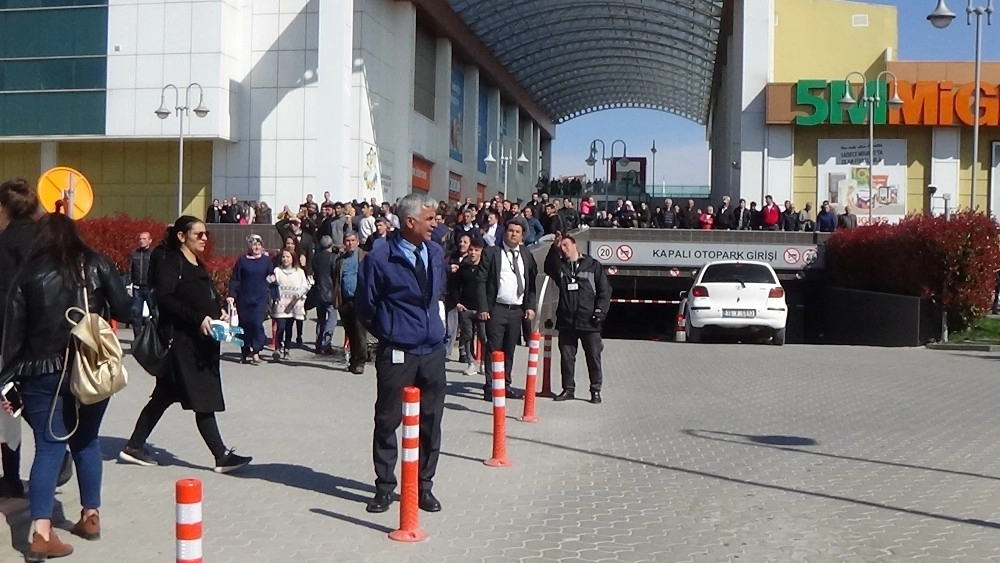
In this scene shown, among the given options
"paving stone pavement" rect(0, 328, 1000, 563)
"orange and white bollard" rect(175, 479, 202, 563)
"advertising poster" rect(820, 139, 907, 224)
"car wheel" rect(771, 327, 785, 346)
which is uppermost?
"advertising poster" rect(820, 139, 907, 224)

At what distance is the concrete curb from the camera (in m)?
21.4

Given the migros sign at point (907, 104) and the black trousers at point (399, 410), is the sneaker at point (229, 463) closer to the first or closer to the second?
the black trousers at point (399, 410)

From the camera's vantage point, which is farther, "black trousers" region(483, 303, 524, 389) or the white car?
the white car

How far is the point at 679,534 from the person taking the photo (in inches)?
280

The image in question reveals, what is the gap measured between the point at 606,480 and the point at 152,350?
3356 millimetres

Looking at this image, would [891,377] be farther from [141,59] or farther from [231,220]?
[141,59]

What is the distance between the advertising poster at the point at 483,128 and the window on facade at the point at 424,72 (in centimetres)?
751

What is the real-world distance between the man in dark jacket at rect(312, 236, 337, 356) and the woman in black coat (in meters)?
8.52

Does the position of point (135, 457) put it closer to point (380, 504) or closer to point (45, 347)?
point (380, 504)

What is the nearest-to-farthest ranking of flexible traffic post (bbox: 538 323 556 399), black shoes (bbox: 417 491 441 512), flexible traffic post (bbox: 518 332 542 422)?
black shoes (bbox: 417 491 441 512) < flexible traffic post (bbox: 518 332 542 422) < flexible traffic post (bbox: 538 323 556 399)

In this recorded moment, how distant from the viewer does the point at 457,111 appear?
50531 millimetres

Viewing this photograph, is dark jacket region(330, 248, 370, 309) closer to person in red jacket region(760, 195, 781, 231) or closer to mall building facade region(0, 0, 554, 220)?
person in red jacket region(760, 195, 781, 231)

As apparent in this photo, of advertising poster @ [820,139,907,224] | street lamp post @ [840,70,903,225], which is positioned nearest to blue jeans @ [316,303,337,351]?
street lamp post @ [840,70,903,225]

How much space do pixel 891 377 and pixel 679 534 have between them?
10423mm
